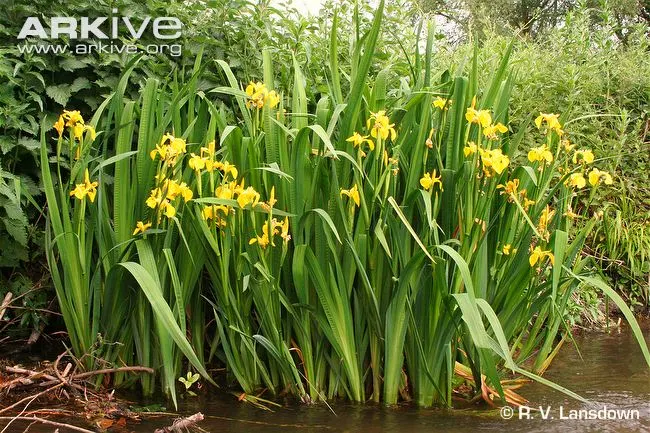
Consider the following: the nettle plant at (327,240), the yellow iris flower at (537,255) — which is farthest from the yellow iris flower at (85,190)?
the yellow iris flower at (537,255)

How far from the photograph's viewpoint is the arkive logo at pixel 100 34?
2.76m

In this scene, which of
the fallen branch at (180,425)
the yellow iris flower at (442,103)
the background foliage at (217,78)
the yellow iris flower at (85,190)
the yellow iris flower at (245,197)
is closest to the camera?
the fallen branch at (180,425)

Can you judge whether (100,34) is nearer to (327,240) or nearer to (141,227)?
(141,227)

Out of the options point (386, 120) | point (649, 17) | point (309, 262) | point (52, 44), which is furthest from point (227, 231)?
point (649, 17)

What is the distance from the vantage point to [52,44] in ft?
9.11

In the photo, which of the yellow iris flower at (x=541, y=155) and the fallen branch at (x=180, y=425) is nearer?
the fallen branch at (x=180, y=425)

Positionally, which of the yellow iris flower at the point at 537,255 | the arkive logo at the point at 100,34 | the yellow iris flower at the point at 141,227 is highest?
the arkive logo at the point at 100,34

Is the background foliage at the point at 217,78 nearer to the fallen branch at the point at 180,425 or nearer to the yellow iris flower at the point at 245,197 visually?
the yellow iris flower at the point at 245,197

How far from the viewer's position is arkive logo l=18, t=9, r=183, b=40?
9.09ft

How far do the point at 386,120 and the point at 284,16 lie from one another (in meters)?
1.29

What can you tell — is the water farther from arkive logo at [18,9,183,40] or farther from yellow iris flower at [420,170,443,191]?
arkive logo at [18,9,183,40]

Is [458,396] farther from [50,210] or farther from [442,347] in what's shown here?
[50,210]

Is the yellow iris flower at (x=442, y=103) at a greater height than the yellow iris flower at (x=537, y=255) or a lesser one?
greater

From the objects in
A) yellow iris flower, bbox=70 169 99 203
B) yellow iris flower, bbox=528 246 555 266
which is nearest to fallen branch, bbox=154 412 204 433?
yellow iris flower, bbox=70 169 99 203
